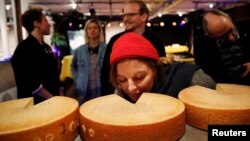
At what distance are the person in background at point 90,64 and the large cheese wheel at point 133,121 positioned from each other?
2118mm

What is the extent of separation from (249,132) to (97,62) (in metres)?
2.29

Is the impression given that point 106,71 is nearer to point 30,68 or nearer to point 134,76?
point 30,68

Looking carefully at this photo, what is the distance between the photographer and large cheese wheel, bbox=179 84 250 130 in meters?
0.52

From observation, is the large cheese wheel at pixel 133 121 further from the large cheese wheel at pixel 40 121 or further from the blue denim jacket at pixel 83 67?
the blue denim jacket at pixel 83 67

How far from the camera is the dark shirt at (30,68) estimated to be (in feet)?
6.29

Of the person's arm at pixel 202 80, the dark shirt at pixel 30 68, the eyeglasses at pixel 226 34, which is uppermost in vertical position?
the eyeglasses at pixel 226 34

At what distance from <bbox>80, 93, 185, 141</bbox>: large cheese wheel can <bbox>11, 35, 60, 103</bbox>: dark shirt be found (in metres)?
1.45

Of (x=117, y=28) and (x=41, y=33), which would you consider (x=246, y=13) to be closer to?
(x=117, y=28)

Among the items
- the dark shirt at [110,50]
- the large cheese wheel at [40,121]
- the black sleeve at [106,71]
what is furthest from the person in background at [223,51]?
the large cheese wheel at [40,121]

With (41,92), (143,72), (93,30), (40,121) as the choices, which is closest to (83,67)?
(93,30)

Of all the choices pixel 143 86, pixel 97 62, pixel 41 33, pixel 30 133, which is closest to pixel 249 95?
pixel 143 86

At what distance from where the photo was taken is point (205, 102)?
563 mm

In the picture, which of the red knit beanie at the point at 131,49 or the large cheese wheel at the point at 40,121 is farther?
the red knit beanie at the point at 131,49

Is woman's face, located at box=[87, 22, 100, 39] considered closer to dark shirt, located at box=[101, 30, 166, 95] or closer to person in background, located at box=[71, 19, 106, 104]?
person in background, located at box=[71, 19, 106, 104]
